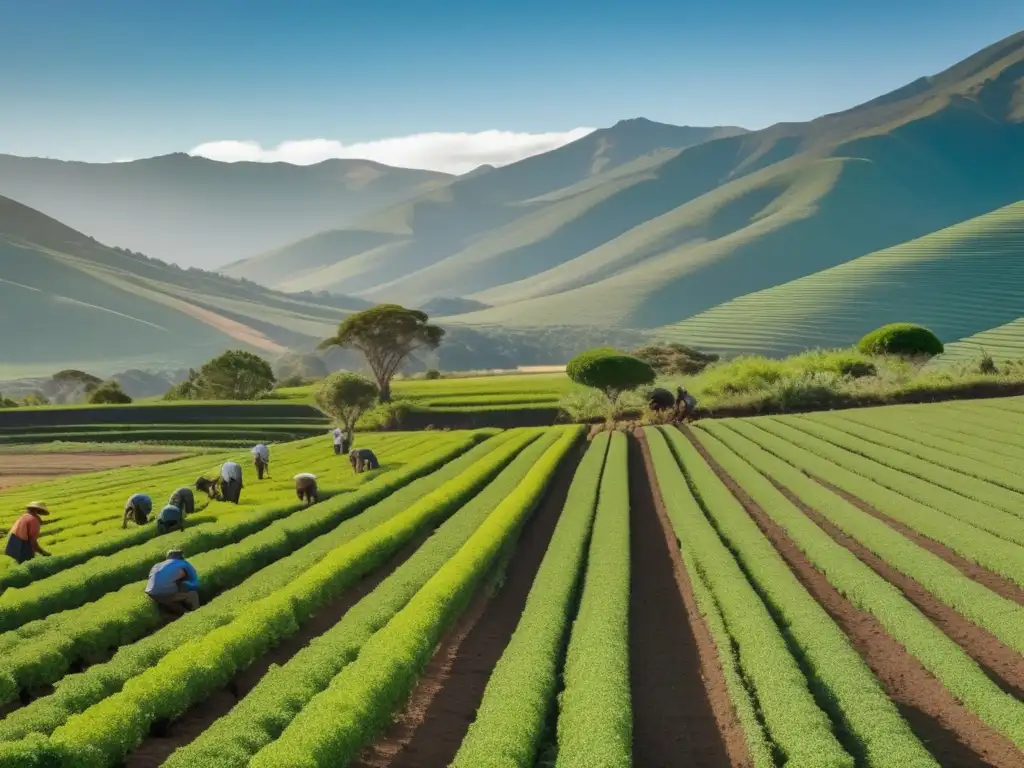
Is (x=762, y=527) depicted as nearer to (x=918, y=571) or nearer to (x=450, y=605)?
(x=918, y=571)

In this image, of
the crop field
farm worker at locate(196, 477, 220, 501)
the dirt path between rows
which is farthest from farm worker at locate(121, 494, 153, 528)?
the dirt path between rows

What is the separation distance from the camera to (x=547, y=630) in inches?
667

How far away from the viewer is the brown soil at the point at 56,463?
5791 cm

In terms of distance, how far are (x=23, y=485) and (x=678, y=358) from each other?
2799 inches

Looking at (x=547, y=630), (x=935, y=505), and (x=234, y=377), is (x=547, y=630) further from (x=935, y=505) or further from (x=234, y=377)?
(x=234, y=377)

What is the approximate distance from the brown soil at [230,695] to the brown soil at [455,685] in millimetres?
2759

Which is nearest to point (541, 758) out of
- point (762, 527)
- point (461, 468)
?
point (762, 527)

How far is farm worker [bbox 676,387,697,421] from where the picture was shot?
57.5 meters

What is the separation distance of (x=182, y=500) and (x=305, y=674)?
16.5 m

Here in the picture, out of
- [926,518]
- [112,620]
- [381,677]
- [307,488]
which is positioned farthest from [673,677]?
[307,488]

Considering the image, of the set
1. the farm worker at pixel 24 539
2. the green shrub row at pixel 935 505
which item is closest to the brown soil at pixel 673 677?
the green shrub row at pixel 935 505

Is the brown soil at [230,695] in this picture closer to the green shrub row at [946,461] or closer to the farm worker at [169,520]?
the farm worker at [169,520]

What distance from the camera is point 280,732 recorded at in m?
12.7

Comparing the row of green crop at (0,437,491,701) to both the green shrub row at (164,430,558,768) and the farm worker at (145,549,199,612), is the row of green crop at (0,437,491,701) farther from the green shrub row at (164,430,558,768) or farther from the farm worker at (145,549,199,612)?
the green shrub row at (164,430,558,768)
